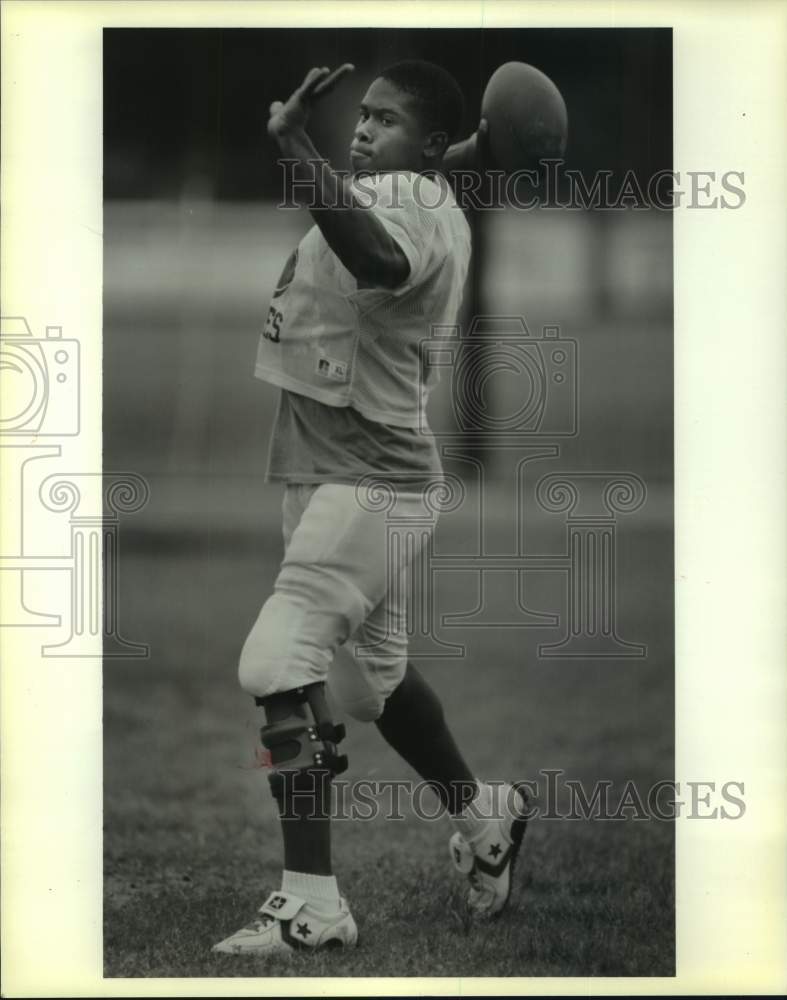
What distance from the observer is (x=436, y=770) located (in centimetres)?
402

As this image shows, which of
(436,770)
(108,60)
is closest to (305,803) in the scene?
(436,770)

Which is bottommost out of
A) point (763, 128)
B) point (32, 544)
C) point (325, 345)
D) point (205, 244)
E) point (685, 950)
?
point (685, 950)

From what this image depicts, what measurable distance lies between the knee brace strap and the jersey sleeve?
1051 millimetres

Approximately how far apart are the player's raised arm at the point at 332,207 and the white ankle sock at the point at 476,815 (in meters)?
1.37

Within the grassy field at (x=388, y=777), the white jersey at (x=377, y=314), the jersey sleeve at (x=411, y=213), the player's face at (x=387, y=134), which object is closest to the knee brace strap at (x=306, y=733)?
the grassy field at (x=388, y=777)

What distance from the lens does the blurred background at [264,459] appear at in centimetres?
395

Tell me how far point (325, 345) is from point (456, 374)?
35 cm

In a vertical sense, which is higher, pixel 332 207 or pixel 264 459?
pixel 332 207

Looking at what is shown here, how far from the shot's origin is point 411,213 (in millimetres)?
3871

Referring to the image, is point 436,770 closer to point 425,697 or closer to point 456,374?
point 425,697
